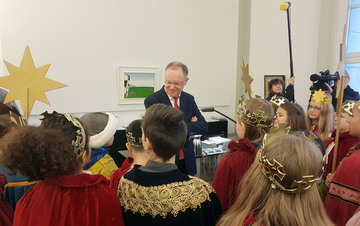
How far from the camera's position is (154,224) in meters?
1.10

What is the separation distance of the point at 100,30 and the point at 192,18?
1854 millimetres

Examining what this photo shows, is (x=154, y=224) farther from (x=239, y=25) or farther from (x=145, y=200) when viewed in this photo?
(x=239, y=25)

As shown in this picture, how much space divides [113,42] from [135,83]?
0.80m

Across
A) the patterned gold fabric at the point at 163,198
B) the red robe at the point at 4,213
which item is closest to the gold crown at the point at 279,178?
the patterned gold fabric at the point at 163,198

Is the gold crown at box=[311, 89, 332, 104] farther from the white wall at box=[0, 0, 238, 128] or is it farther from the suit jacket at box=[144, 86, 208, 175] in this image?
the white wall at box=[0, 0, 238, 128]

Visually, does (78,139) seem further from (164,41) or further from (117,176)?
(164,41)

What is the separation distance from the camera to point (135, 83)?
4.73m

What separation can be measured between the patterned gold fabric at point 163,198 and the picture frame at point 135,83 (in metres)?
3.65

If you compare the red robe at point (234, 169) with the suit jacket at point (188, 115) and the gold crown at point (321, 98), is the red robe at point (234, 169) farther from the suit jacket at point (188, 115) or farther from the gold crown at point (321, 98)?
the gold crown at point (321, 98)

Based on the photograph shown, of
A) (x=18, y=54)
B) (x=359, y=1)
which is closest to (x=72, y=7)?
(x=18, y=54)

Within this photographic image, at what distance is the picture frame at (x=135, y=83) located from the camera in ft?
15.2

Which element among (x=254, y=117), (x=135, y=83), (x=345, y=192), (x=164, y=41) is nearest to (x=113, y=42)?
(x=135, y=83)

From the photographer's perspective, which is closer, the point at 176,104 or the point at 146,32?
the point at 176,104

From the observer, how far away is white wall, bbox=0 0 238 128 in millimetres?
3926
